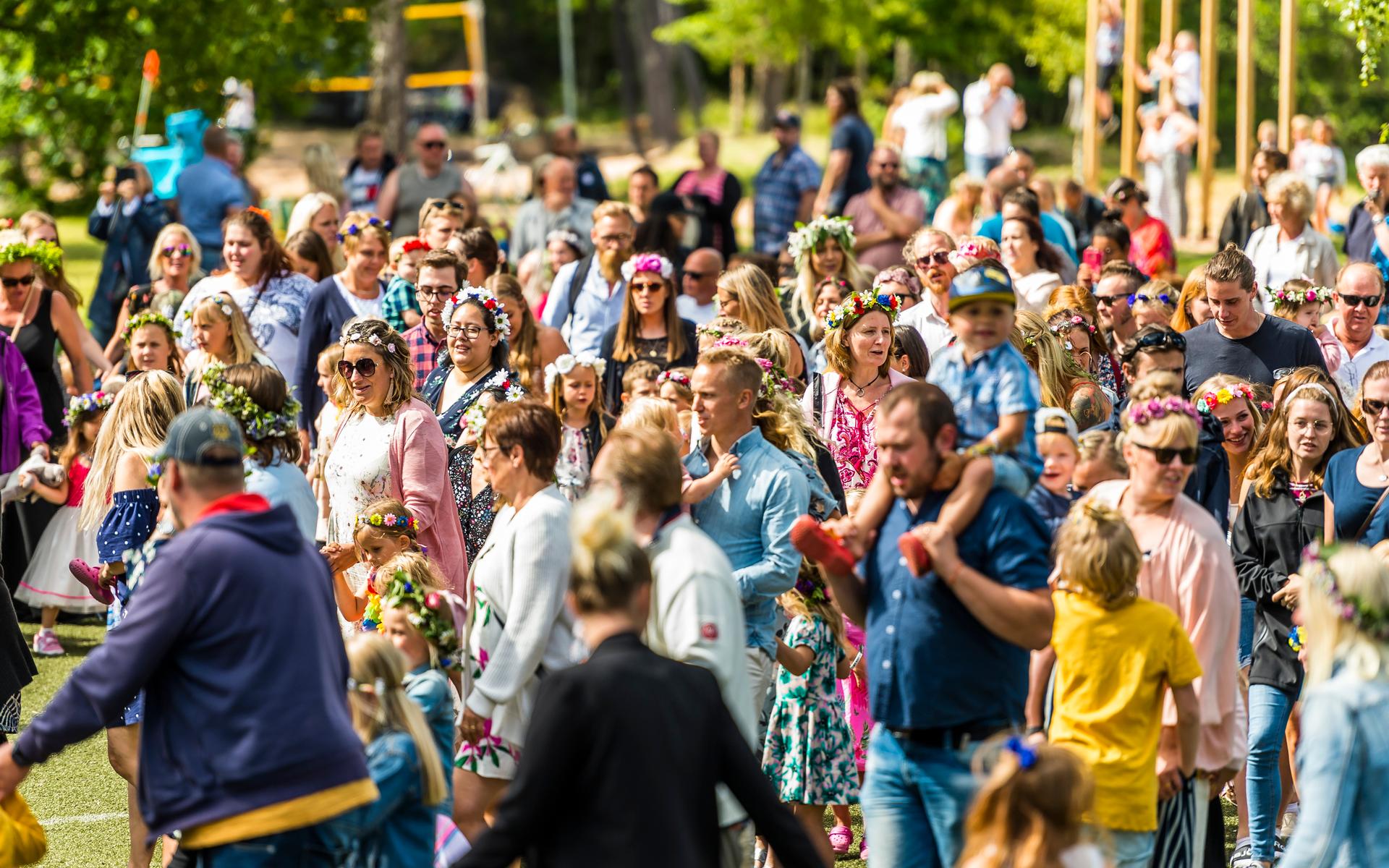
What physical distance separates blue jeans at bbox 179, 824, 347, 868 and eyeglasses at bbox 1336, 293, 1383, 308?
20.9ft

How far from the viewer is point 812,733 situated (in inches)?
257

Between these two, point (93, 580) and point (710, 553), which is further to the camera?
point (93, 580)

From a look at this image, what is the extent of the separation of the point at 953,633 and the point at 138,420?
3778 millimetres

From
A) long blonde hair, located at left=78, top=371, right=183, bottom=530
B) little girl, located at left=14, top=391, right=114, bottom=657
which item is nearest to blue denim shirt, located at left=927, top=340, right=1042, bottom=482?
long blonde hair, located at left=78, top=371, right=183, bottom=530

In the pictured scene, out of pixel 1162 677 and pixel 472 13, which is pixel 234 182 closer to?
pixel 1162 677

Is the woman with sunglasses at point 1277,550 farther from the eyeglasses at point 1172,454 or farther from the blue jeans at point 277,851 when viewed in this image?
the blue jeans at point 277,851

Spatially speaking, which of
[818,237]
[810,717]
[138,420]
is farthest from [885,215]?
[138,420]

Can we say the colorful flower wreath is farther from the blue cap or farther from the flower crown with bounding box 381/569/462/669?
the blue cap

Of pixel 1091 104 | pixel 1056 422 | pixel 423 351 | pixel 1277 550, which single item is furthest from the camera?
pixel 1091 104

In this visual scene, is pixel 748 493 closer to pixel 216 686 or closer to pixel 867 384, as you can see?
pixel 867 384

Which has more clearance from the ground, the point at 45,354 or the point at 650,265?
the point at 650,265

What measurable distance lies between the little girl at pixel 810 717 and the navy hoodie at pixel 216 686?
8.22ft

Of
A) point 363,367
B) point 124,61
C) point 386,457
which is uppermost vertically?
point 124,61

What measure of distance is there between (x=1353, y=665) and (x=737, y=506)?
7.71 ft
